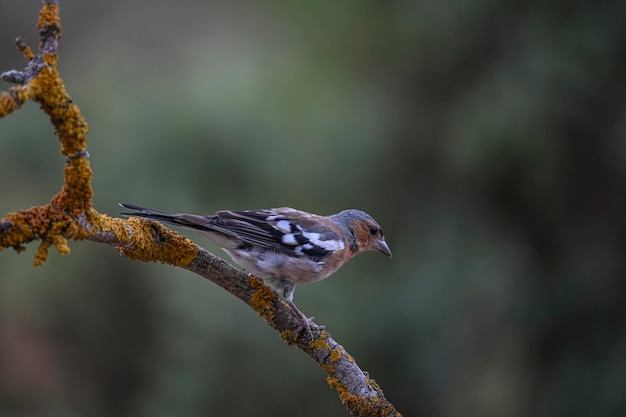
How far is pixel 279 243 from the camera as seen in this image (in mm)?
4477

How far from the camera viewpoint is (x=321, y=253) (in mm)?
4703

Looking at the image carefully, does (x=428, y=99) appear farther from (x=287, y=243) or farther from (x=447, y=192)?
(x=287, y=243)

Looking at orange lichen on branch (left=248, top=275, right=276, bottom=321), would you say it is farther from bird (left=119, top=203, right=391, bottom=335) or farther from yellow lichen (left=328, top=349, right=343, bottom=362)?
yellow lichen (left=328, top=349, right=343, bottom=362)

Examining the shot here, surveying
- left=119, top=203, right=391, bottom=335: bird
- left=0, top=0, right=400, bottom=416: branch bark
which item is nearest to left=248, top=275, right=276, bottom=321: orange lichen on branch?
left=0, top=0, right=400, bottom=416: branch bark

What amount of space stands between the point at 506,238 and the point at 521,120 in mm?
1257

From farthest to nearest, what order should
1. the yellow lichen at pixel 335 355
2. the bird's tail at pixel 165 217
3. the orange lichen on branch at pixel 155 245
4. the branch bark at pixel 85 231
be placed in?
the yellow lichen at pixel 335 355 < the bird's tail at pixel 165 217 < the orange lichen on branch at pixel 155 245 < the branch bark at pixel 85 231

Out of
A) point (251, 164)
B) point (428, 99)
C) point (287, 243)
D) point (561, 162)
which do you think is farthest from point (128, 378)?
point (561, 162)

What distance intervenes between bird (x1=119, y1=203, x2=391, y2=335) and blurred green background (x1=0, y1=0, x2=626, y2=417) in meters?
2.23

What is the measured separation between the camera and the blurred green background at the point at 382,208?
7.06 meters

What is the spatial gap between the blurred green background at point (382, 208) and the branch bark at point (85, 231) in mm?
3383

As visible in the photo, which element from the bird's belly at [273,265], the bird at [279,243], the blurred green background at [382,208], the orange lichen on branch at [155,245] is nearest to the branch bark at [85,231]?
the orange lichen on branch at [155,245]

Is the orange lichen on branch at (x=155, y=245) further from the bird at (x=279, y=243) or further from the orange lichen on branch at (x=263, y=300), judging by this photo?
the orange lichen on branch at (x=263, y=300)

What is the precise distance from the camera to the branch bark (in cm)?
251

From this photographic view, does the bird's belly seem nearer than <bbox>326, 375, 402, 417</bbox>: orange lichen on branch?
No
